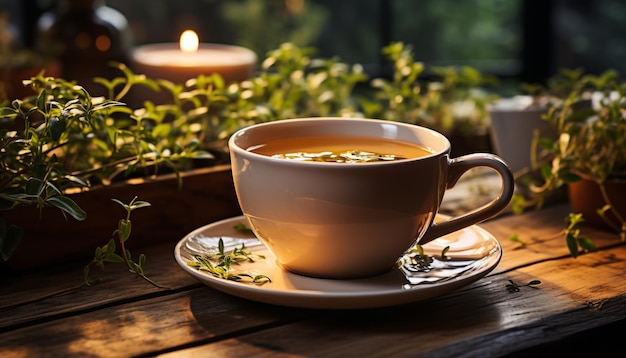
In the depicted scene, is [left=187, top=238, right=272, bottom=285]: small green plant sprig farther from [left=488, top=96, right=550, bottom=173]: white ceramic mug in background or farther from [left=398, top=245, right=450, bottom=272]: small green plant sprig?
[left=488, top=96, right=550, bottom=173]: white ceramic mug in background

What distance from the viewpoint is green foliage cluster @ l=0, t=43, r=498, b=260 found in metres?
0.80

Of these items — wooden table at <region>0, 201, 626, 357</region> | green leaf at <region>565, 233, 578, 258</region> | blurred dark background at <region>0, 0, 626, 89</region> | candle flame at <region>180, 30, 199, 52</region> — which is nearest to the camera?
wooden table at <region>0, 201, 626, 357</region>

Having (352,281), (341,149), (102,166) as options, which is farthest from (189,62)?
(352,281)

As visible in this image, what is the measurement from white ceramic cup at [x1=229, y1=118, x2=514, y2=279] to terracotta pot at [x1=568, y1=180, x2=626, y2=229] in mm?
237

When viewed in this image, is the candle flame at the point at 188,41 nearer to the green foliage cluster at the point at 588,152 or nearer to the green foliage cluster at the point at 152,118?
the green foliage cluster at the point at 152,118

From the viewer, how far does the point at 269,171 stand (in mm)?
739

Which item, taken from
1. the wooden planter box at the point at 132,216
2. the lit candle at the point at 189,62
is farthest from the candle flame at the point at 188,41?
the wooden planter box at the point at 132,216

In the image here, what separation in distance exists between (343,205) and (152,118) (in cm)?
36

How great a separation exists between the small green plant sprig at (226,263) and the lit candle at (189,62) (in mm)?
578

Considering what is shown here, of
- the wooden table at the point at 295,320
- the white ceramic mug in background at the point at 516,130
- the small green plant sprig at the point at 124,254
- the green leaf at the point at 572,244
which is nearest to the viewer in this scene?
the wooden table at the point at 295,320

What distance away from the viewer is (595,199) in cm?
101

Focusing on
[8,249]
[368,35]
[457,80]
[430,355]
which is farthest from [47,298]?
[368,35]

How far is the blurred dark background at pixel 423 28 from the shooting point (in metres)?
2.66

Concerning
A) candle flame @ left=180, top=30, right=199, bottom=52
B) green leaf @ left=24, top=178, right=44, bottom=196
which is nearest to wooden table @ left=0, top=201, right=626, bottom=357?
green leaf @ left=24, top=178, right=44, bottom=196
